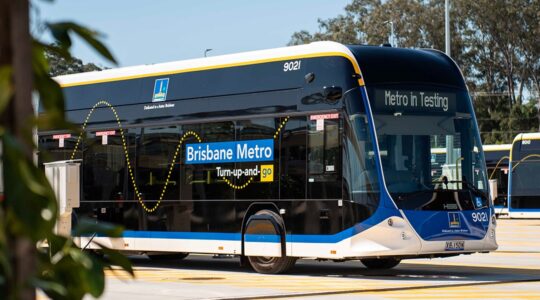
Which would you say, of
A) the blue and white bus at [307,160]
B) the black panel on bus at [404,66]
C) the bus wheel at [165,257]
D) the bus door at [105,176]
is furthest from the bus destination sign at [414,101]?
the bus wheel at [165,257]

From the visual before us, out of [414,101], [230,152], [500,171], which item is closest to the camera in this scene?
[414,101]

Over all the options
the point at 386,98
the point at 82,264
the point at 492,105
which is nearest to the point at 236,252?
the point at 386,98

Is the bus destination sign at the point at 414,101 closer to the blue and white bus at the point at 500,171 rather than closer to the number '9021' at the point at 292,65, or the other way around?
the number '9021' at the point at 292,65

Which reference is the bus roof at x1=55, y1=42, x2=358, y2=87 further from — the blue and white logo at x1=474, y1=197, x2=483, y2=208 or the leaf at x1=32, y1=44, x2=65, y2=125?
the leaf at x1=32, y1=44, x2=65, y2=125

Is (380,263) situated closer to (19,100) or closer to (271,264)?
(271,264)

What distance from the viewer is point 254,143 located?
1772 cm

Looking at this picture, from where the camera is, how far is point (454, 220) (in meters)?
17.0

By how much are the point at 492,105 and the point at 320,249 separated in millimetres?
68871

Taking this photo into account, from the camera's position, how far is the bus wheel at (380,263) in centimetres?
1914

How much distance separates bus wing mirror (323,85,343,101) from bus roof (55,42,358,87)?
0.44 meters

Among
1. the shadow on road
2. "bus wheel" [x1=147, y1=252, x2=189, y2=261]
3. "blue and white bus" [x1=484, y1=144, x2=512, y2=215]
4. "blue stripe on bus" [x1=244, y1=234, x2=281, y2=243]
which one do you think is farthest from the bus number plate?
"blue and white bus" [x1=484, y1=144, x2=512, y2=215]

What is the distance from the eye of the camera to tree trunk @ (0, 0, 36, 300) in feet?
5.79

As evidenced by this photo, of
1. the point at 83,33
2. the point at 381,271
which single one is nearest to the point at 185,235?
the point at 381,271

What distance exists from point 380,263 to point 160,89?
14.4 ft
